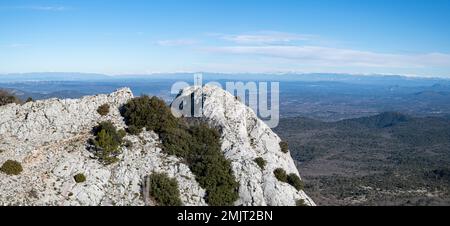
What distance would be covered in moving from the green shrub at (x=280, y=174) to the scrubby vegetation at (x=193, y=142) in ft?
12.3

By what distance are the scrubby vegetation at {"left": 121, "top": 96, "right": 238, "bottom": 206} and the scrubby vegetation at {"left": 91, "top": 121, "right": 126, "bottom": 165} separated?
1641mm

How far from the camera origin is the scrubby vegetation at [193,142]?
104 feet

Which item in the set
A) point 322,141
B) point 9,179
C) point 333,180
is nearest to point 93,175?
point 9,179

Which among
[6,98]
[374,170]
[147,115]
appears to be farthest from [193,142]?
[374,170]

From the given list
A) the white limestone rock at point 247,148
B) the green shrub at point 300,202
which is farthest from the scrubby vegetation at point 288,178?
the green shrub at point 300,202

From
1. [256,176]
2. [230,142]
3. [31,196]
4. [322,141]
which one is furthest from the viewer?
[322,141]

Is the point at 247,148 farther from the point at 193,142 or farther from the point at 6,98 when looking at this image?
the point at 6,98

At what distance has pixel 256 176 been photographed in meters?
33.2

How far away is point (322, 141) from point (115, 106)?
162m

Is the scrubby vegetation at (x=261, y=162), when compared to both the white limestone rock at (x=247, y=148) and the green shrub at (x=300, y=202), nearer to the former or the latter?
the white limestone rock at (x=247, y=148)

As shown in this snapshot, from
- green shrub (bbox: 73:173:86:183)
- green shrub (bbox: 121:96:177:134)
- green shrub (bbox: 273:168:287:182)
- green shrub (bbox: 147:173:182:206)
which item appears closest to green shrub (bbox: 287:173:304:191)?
green shrub (bbox: 273:168:287:182)

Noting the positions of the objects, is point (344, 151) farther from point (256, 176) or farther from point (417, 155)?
point (256, 176)

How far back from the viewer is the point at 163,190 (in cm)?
3020

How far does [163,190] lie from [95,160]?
5.29 m
